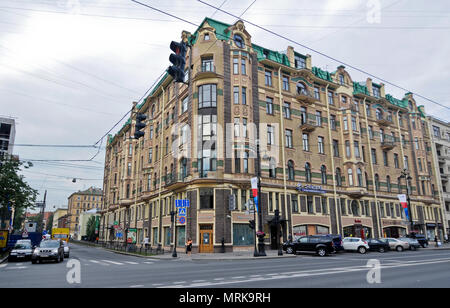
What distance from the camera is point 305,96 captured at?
37531 millimetres

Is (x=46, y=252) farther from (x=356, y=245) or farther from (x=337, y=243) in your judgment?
(x=356, y=245)

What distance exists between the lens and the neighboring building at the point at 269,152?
101ft

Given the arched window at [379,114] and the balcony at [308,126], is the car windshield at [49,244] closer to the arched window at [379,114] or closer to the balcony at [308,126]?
the balcony at [308,126]

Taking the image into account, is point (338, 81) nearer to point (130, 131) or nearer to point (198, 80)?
point (198, 80)

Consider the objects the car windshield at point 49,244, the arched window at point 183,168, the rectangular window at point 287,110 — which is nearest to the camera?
the car windshield at point 49,244

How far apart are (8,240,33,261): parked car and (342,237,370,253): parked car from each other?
2663cm

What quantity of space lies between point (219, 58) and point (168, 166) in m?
13.8

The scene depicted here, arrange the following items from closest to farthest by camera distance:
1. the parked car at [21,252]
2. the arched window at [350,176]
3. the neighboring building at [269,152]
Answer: the parked car at [21,252] < the neighboring building at [269,152] < the arched window at [350,176]

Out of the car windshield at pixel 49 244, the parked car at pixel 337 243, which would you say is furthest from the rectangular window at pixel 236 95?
the car windshield at pixel 49 244

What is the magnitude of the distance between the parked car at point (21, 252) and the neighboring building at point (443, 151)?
58.7 m

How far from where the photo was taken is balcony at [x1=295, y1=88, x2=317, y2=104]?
37.5 metres

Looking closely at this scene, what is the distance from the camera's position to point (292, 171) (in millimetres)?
35250

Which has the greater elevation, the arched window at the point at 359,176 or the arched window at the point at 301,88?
the arched window at the point at 301,88
